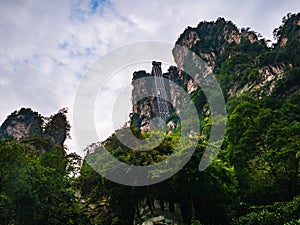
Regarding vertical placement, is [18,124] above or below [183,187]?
above

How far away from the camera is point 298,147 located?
10812 mm

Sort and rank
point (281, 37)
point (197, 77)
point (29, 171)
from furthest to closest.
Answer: point (197, 77)
point (281, 37)
point (29, 171)

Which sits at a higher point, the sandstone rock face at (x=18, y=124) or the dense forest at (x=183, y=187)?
the sandstone rock face at (x=18, y=124)

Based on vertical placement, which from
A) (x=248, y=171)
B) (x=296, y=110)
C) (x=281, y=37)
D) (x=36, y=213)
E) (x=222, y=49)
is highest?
(x=222, y=49)

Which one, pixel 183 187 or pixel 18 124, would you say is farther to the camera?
pixel 18 124

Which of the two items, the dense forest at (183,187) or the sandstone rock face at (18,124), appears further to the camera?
the sandstone rock face at (18,124)

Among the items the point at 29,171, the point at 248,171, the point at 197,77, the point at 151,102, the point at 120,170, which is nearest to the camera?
the point at 29,171

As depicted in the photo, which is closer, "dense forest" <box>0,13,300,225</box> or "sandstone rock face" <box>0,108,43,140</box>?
"dense forest" <box>0,13,300,225</box>

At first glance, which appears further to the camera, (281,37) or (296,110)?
(281,37)

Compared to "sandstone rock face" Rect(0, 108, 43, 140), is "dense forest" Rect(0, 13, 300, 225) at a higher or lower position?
lower

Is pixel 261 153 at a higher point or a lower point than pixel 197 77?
lower

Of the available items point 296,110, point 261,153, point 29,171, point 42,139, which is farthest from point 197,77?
point 29,171

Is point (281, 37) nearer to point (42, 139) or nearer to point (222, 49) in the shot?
point (222, 49)

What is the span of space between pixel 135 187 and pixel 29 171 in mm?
3546
